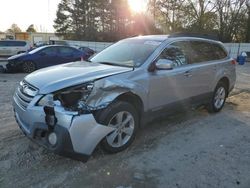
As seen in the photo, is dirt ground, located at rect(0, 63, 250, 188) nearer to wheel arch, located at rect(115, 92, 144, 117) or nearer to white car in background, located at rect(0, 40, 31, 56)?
wheel arch, located at rect(115, 92, 144, 117)

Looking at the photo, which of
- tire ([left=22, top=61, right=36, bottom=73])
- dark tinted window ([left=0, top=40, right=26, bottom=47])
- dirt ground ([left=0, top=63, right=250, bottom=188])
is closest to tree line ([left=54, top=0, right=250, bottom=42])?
dark tinted window ([left=0, top=40, right=26, bottom=47])

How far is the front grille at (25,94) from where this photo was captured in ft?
12.2

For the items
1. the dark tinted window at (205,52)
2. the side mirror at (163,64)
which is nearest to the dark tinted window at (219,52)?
the dark tinted window at (205,52)

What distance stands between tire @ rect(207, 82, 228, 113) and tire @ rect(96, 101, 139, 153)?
253cm

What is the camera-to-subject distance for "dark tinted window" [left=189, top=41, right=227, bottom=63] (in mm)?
5480

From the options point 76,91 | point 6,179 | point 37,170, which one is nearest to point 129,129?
point 76,91

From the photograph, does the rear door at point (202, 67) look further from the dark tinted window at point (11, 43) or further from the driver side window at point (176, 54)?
the dark tinted window at point (11, 43)

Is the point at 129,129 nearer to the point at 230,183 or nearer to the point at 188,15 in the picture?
the point at 230,183

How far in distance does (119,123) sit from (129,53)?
143 cm

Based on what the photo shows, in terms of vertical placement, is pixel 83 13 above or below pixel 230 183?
above

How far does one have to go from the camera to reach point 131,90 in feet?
13.3

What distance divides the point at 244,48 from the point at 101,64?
26.6 m

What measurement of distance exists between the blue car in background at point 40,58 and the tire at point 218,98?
24.4ft

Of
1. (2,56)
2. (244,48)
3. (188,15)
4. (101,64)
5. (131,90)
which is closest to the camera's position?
(131,90)
